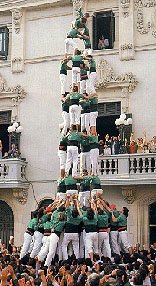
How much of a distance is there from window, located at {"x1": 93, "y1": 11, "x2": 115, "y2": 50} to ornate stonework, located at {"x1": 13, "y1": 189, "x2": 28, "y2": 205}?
24.1 feet

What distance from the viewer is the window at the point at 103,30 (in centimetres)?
2400

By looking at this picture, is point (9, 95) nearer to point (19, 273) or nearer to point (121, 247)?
point (121, 247)

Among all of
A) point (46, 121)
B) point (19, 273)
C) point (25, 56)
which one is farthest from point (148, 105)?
point (19, 273)

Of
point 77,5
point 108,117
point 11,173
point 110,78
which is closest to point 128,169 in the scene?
point 108,117

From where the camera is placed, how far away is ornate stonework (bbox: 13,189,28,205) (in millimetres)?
23734

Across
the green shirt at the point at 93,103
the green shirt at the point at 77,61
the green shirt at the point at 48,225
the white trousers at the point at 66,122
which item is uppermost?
the green shirt at the point at 77,61

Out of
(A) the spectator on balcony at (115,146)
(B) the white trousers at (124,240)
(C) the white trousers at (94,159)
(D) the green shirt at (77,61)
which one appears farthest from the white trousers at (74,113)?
(A) the spectator on balcony at (115,146)

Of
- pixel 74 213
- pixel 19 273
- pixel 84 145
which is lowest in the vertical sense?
pixel 19 273

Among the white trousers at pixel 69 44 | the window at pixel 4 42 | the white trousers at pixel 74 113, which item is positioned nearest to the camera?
the white trousers at pixel 74 113

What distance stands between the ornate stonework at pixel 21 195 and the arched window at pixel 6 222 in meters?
0.80

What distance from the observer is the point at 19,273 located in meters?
10.7

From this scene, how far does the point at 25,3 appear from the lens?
25172 millimetres

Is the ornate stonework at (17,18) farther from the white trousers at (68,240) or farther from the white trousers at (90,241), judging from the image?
the white trousers at (90,241)

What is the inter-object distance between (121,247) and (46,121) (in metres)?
9.43
